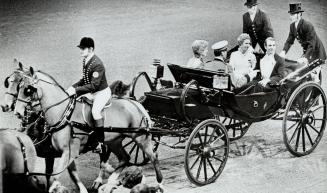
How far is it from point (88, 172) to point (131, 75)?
1904mm

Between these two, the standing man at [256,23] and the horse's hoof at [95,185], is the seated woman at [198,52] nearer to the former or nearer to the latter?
the standing man at [256,23]

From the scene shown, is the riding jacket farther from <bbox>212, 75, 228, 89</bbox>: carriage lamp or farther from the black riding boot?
<bbox>212, 75, 228, 89</bbox>: carriage lamp

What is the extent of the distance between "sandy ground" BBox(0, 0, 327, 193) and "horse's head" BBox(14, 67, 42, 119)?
0.38 metres

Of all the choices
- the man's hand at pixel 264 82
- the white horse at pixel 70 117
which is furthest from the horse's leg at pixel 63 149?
the man's hand at pixel 264 82

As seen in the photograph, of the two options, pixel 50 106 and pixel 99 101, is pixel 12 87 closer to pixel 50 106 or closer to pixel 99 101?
pixel 50 106

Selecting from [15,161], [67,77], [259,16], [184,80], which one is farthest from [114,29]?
[15,161]

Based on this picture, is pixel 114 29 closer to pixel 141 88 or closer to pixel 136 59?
pixel 136 59

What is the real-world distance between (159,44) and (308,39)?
223 cm

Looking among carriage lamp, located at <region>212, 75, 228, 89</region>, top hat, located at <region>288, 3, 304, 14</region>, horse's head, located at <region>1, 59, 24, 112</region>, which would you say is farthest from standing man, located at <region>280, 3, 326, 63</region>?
horse's head, located at <region>1, 59, 24, 112</region>

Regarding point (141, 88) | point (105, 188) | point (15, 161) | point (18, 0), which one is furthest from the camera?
point (141, 88)

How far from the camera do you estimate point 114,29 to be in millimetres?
7098

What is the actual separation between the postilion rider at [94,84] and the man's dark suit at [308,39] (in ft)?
8.73

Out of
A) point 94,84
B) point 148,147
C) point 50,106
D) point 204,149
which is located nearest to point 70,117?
point 50,106

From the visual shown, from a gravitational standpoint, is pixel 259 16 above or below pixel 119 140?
above
